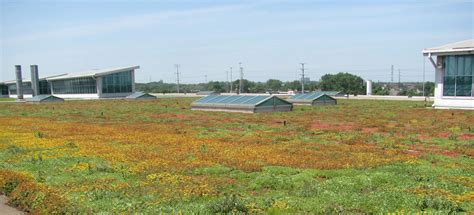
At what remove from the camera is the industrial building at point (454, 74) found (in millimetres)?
41062

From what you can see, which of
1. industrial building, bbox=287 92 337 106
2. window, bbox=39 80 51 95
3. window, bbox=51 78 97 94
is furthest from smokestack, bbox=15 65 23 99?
industrial building, bbox=287 92 337 106

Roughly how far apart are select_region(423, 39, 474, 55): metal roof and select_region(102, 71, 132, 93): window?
70.0 m

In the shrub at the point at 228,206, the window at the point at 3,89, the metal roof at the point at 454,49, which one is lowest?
the shrub at the point at 228,206

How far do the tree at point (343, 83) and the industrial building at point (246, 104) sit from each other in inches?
3472

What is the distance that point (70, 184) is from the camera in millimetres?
11914

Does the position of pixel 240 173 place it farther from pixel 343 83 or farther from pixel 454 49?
pixel 343 83

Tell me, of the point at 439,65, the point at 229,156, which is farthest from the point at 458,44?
the point at 229,156

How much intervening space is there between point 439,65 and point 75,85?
8589cm

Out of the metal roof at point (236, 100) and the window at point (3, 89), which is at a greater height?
the window at point (3, 89)

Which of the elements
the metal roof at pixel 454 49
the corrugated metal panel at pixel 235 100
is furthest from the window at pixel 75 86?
the metal roof at pixel 454 49

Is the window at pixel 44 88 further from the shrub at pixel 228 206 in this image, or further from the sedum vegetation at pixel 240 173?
the shrub at pixel 228 206

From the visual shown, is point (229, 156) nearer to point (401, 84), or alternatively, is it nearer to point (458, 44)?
point (458, 44)

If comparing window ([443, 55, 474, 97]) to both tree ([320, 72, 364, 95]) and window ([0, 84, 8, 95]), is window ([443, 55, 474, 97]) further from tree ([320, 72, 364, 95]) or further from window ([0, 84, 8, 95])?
window ([0, 84, 8, 95])

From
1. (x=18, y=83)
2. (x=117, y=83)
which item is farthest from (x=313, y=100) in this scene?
(x=18, y=83)
